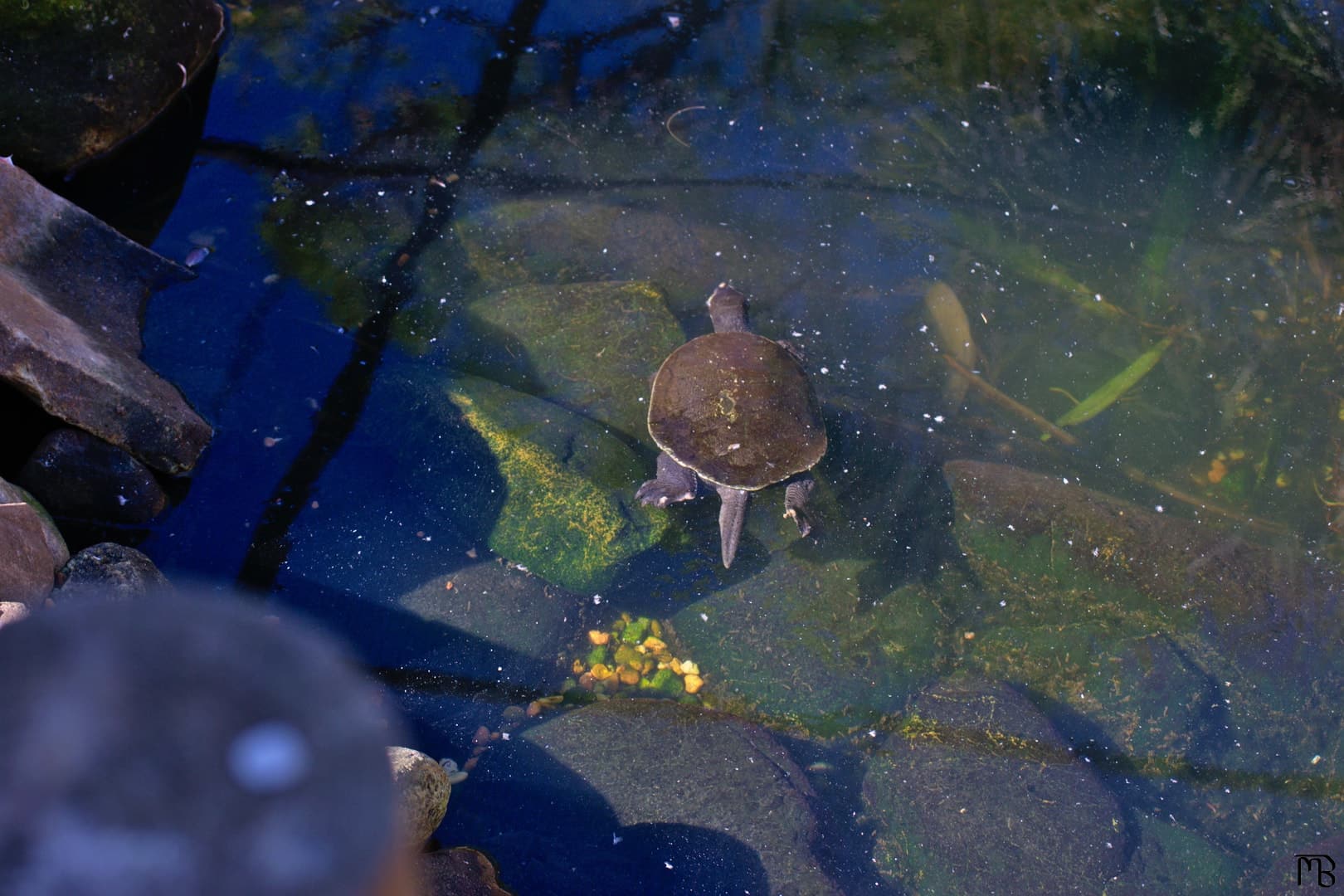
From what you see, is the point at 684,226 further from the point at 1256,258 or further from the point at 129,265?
the point at 1256,258

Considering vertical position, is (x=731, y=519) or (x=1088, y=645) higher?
(x=731, y=519)

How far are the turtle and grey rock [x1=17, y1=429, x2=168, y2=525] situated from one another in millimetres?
1790

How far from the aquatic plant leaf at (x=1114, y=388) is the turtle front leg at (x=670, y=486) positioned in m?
1.83

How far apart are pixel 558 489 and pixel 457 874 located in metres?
1.42

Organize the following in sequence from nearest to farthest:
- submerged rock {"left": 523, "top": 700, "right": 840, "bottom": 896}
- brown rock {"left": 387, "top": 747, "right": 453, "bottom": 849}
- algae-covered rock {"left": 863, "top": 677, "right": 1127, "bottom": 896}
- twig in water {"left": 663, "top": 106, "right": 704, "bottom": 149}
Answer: brown rock {"left": 387, "top": 747, "right": 453, "bottom": 849}
submerged rock {"left": 523, "top": 700, "right": 840, "bottom": 896}
algae-covered rock {"left": 863, "top": 677, "right": 1127, "bottom": 896}
twig in water {"left": 663, "top": 106, "right": 704, "bottom": 149}

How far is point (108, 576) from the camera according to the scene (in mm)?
2430

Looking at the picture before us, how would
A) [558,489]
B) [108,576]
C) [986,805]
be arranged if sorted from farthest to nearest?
[558,489] → [986,805] → [108,576]

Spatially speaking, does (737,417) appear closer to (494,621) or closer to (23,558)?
(494,621)

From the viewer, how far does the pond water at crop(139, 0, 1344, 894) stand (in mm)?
2910

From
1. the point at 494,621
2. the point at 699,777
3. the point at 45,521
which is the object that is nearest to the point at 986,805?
the point at 699,777

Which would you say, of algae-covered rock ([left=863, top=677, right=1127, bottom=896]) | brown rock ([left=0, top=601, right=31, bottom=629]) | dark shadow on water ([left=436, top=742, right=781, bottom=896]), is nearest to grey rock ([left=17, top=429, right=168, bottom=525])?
brown rock ([left=0, top=601, right=31, bottom=629])

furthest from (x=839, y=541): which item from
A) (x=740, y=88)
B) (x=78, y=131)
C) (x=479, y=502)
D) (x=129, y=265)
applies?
(x=78, y=131)

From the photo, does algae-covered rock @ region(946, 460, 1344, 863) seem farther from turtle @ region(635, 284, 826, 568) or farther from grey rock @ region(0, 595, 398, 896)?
grey rock @ region(0, 595, 398, 896)

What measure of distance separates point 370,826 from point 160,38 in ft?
15.2
